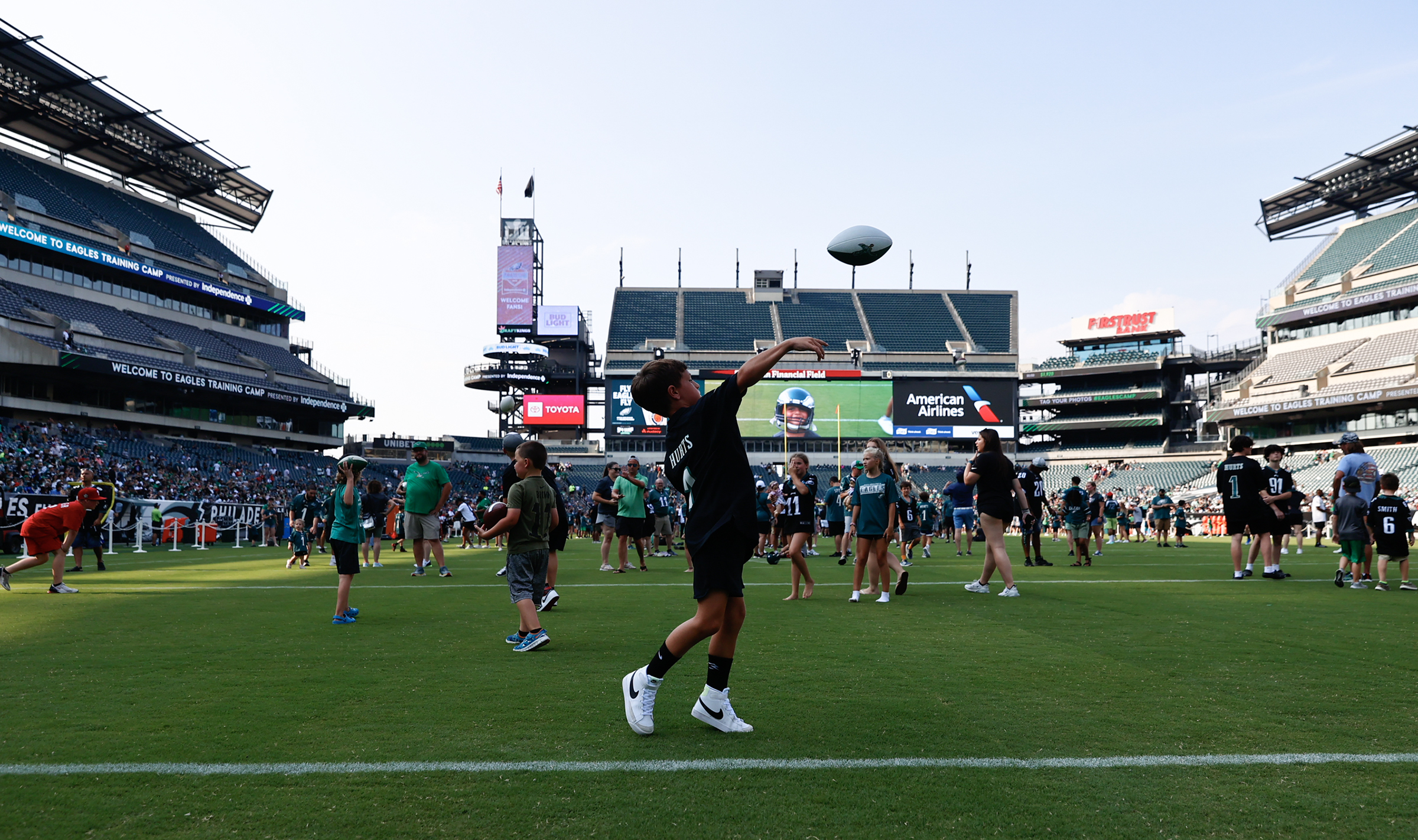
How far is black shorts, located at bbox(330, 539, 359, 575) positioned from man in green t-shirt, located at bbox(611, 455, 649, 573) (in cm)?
711

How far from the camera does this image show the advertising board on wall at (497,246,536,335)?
7712cm

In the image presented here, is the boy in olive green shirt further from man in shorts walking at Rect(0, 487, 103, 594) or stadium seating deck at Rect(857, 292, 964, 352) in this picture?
stadium seating deck at Rect(857, 292, 964, 352)

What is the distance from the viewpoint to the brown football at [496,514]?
753 cm

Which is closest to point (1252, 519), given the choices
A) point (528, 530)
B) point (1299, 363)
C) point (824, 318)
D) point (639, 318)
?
point (528, 530)

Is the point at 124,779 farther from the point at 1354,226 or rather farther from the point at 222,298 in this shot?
the point at 1354,226

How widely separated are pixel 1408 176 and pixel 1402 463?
2478 cm

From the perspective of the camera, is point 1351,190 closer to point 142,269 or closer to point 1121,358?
point 1121,358

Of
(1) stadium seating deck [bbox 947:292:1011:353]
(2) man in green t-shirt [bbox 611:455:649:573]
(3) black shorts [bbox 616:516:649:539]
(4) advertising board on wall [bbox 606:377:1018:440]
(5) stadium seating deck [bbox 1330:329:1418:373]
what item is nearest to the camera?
(3) black shorts [bbox 616:516:649:539]

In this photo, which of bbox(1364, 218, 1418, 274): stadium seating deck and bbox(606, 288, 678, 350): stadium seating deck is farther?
bbox(606, 288, 678, 350): stadium seating deck

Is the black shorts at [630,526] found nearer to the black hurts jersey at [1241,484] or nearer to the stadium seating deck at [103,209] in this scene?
the black hurts jersey at [1241,484]

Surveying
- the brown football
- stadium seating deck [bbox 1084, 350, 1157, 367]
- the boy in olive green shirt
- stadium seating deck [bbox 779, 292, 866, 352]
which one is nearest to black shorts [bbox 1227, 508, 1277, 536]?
the boy in olive green shirt

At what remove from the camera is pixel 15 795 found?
11.0ft

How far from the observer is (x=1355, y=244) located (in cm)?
6462

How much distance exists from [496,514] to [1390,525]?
37.7ft
